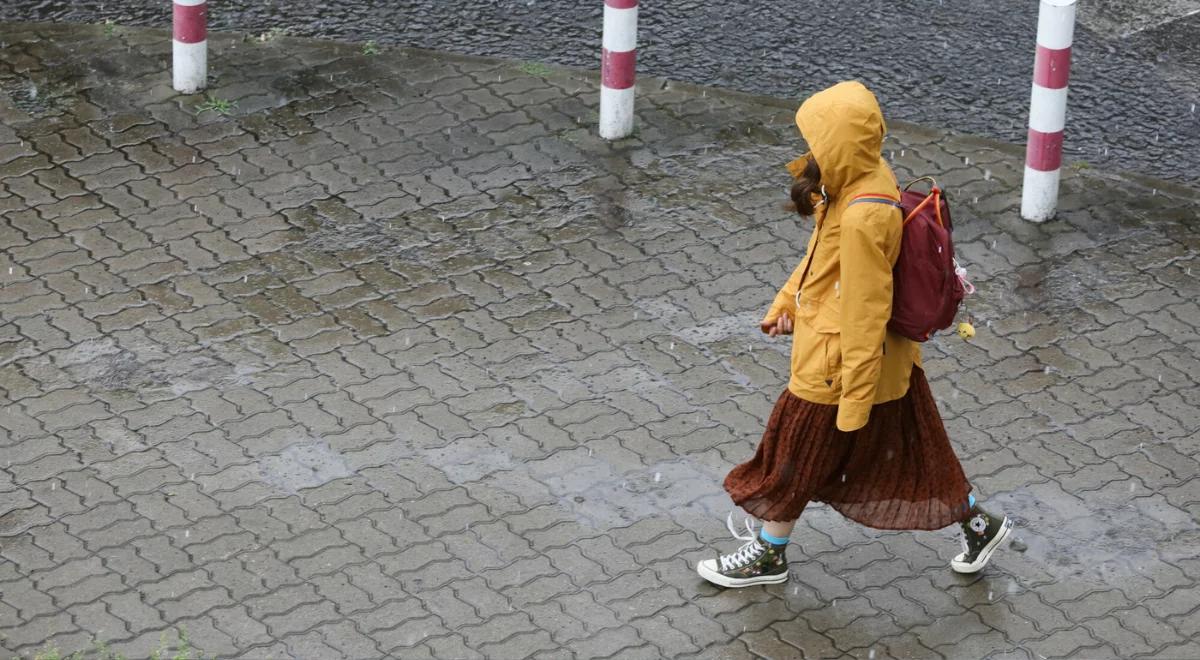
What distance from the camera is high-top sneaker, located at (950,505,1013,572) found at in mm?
5602

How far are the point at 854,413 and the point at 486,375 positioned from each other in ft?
6.48

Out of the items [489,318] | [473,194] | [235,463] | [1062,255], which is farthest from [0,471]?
[1062,255]

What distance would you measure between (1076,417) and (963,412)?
417mm

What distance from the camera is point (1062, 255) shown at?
758 cm

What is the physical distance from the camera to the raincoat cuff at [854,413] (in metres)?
5.16

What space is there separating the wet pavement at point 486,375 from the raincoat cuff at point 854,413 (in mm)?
738

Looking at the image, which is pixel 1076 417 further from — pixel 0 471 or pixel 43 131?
pixel 43 131

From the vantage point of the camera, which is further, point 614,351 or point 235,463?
point 614,351

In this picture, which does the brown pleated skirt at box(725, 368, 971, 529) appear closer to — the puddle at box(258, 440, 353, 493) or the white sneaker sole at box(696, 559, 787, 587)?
the white sneaker sole at box(696, 559, 787, 587)

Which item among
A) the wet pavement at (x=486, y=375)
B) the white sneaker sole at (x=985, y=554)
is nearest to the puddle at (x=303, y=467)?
the wet pavement at (x=486, y=375)

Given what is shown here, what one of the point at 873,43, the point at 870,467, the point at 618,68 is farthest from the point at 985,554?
the point at 873,43

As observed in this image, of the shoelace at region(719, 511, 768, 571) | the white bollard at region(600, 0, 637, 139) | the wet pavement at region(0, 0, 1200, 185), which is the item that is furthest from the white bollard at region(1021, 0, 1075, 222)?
the shoelace at region(719, 511, 768, 571)

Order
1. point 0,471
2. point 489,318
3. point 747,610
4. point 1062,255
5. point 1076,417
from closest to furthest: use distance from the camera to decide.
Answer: point 747,610
point 0,471
point 1076,417
point 489,318
point 1062,255

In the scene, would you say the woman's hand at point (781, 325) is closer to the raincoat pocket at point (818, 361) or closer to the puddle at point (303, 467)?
the raincoat pocket at point (818, 361)
